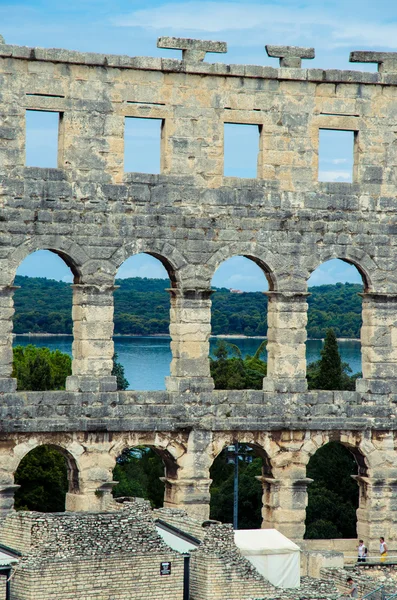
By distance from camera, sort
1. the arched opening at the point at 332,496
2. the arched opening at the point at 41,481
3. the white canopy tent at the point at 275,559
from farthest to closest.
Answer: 1. the arched opening at the point at 41,481
2. the arched opening at the point at 332,496
3. the white canopy tent at the point at 275,559

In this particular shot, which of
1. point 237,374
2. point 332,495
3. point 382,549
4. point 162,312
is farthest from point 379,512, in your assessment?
point 162,312

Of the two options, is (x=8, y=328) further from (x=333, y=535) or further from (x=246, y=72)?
(x=333, y=535)

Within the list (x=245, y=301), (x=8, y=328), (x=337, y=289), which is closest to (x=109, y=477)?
(x=8, y=328)

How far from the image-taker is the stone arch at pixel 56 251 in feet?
158

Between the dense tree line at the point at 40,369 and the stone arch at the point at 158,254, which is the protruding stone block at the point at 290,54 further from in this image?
the dense tree line at the point at 40,369

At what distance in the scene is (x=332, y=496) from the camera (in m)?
70.4

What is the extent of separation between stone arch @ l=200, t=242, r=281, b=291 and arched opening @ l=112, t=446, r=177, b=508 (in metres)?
19.4

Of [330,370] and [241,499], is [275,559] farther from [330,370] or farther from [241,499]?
[330,370]

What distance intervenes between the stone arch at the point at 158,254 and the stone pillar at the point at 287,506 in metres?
6.24

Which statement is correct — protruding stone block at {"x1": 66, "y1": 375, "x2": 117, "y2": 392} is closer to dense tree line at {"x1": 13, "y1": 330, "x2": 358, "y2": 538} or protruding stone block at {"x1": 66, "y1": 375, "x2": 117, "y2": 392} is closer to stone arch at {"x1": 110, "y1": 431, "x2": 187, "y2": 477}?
stone arch at {"x1": 110, "y1": 431, "x2": 187, "y2": 477}

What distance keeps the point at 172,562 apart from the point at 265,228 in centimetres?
1200

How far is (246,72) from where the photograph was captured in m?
50.2

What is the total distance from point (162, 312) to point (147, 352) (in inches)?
859

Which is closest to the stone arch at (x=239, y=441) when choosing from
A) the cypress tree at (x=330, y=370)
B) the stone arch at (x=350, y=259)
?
the stone arch at (x=350, y=259)
